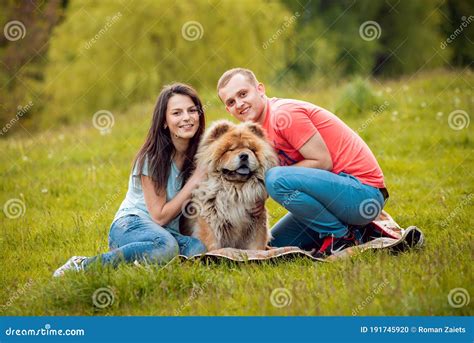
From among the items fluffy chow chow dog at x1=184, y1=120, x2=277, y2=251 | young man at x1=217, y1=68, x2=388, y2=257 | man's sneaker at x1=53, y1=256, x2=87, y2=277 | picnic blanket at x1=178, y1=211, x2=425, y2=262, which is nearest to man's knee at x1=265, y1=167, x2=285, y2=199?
young man at x1=217, y1=68, x2=388, y2=257

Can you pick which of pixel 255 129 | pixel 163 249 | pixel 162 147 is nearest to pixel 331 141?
pixel 255 129

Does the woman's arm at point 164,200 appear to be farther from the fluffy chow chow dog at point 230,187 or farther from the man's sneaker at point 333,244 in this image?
the man's sneaker at point 333,244

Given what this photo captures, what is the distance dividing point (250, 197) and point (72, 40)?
16.0 m

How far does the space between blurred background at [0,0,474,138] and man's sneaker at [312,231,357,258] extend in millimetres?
7961

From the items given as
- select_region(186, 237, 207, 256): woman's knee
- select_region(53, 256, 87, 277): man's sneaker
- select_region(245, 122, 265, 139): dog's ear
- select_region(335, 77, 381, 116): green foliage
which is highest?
select_region(335, 77, 381, 116): green foliage

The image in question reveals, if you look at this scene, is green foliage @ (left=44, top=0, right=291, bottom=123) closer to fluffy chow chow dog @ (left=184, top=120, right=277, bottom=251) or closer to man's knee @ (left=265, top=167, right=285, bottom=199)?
fluffy chow chow dog @ (left=184, top=120, right=277, bottom=251)

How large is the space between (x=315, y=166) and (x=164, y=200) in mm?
1105

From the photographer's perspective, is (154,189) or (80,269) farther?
(154,189)

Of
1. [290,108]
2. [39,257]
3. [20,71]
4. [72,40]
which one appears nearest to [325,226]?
[290,108]

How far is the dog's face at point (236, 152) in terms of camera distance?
3.97 metres

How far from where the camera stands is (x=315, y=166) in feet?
13.1

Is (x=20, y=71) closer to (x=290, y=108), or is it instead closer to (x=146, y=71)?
(x=146, y=71)

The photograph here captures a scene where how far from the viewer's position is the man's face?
410 cm

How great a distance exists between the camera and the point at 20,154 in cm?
842
